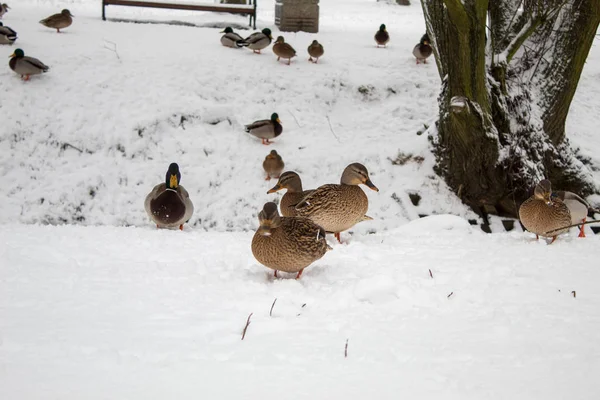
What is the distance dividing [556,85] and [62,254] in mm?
7338

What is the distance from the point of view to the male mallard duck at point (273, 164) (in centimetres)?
859

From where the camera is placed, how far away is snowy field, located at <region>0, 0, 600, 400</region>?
7.42ft

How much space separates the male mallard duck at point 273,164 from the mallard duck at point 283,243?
4976 millimetres

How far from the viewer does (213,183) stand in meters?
8.69

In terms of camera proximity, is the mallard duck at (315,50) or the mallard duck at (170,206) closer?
the mallard duck at (170,206)

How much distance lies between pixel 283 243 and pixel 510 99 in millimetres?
6046

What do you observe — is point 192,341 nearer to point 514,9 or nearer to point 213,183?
point 213,183

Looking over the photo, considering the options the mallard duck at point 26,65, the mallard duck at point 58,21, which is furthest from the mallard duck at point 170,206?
the mallard duck at point 58,21

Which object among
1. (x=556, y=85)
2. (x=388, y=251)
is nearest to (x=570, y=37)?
(x=556, y=85)

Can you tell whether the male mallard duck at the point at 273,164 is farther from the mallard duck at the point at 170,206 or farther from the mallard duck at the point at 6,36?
the mallard duck at the point at 6,36

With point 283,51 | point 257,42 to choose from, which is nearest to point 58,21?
point 257,42

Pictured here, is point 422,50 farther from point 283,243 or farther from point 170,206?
point 283,243

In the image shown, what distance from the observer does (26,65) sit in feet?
31.7

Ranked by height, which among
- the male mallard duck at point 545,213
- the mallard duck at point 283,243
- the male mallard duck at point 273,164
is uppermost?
the mallard duck at point 283,243
